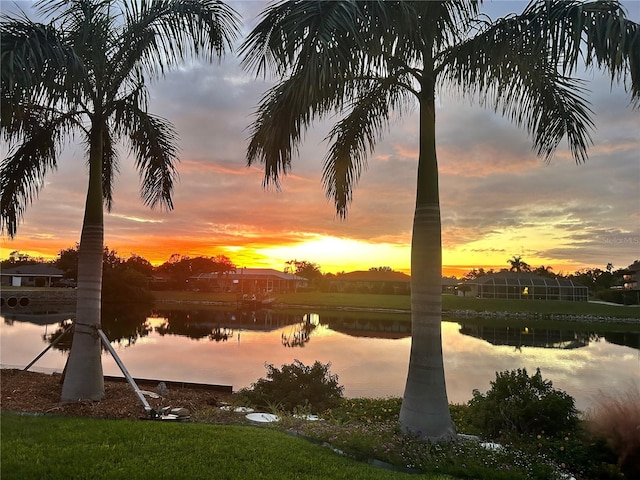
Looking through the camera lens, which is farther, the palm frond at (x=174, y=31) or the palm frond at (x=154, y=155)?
the palm frond at (x=154, y=155)

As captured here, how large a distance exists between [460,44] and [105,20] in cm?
426

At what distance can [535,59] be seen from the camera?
4844 millimetres

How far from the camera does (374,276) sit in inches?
2867

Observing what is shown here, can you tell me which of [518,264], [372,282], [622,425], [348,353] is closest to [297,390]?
[622,425]

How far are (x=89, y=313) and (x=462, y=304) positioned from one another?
41516 millimetres

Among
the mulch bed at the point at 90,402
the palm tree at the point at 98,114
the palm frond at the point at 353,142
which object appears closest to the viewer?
the mulch bed at the point at 90,402

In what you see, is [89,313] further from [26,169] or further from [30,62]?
[30,62]

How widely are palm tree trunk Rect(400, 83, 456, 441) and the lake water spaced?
2.32 m

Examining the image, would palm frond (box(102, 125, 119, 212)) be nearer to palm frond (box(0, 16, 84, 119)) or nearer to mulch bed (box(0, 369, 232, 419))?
mulch bed (box(0, 369, 232, 419))

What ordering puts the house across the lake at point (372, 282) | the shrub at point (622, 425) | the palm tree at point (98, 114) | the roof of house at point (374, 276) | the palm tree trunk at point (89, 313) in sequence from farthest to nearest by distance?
the roof of house at point (374, 276) → the house across the lake at point (372, 282) → the palm tree trunk at point (89, 313) → the palm tree at point (98, 114) → the shrub at point (622, 425)

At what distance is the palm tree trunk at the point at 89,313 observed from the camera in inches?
252

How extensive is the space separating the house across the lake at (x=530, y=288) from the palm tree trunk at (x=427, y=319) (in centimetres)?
4835

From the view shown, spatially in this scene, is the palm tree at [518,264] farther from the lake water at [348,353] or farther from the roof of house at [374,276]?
the lake water at [348,353]

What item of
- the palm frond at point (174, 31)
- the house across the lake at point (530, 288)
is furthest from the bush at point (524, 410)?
the house across the lake at point (530, 288)
